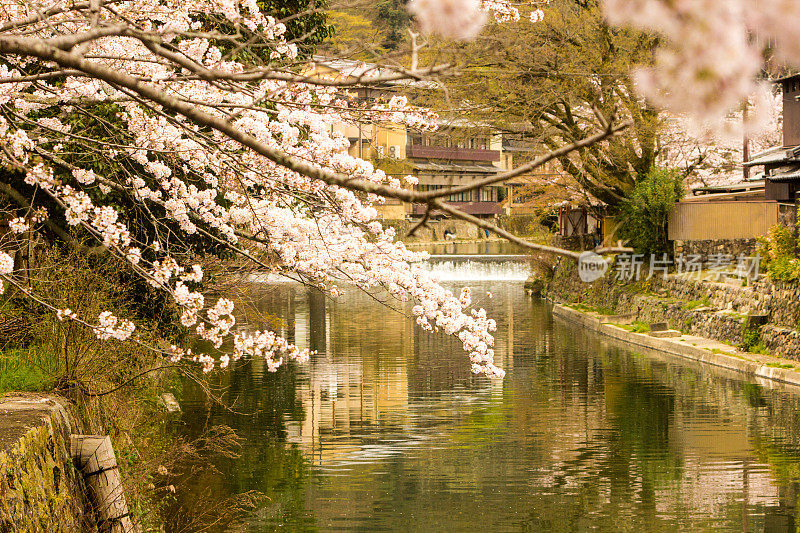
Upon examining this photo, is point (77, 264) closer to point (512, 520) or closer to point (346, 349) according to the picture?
→ point (512, 520)

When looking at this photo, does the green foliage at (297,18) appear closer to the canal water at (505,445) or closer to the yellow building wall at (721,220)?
the canal water at (505,445)

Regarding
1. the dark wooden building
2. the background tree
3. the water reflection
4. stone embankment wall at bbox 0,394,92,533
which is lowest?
the water reflection

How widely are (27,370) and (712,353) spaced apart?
48.4ft

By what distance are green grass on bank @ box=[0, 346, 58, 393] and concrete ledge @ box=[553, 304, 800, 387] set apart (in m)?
12.6

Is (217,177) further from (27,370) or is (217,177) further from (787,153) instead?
(787,153)

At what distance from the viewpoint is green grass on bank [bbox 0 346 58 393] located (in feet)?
24.8

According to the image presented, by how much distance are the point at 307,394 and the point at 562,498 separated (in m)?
7.22

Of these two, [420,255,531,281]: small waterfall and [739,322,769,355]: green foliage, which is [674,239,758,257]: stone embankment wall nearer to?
[739,322,769,355]: green foliage

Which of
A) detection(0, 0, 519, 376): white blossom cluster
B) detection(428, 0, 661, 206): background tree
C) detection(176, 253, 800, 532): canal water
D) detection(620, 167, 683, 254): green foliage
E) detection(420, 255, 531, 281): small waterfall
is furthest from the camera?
detection(420, 255, 531, 281): small waterfall

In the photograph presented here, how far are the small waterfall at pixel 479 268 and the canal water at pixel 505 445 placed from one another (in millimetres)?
24267

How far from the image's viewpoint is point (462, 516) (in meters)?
9.27

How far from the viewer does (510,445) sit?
40.3 ft

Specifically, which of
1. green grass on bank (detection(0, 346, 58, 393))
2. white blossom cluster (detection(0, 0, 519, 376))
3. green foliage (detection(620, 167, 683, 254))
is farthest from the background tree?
green grass on bank (detection(0, 346, 58, 393))

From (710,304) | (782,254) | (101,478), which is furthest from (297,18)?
(710,304)
